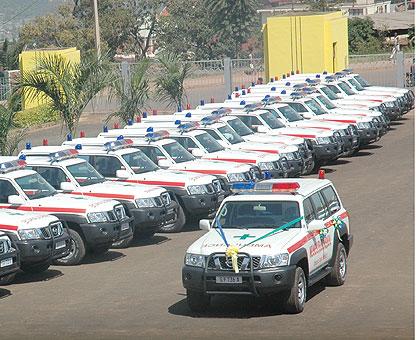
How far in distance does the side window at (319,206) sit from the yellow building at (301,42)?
101 ft

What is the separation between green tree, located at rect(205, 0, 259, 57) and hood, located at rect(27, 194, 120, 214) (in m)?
58.1

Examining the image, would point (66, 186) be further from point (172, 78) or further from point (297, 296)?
point (172, 78)

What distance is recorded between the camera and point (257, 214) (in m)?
17.3

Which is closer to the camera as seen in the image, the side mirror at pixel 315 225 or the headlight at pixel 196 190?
the side mirror at pixel 315 225

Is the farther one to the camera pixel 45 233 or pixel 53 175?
pixel 53 175

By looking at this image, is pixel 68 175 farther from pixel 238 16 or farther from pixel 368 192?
pixel 238 16

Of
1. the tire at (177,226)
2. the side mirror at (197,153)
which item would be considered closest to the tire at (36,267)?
the tire at (177,226)

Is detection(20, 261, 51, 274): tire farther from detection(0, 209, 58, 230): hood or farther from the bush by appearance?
the bush

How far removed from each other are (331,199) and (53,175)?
600cm

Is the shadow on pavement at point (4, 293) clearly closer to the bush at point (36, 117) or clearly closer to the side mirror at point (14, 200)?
the side mirror at point (14, 200)

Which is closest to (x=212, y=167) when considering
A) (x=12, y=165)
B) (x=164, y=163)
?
(x=164, y=163)

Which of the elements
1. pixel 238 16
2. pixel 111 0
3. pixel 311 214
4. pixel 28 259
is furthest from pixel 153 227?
pixel 238 16

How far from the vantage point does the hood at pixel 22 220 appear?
Answer: 63.2 feet

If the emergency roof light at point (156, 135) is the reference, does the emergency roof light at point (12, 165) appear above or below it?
above
